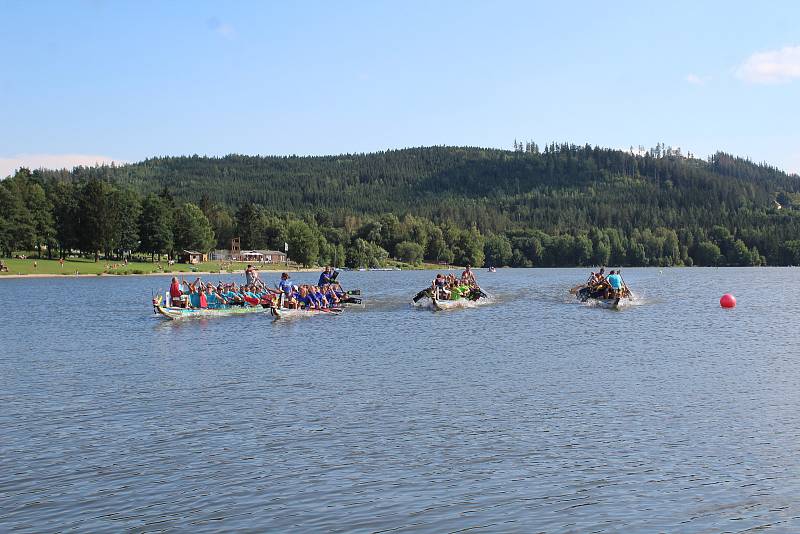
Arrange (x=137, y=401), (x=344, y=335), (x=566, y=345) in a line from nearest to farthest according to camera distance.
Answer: (x=137, y=401) → (x=566, y=345) → (x=344, y=335)

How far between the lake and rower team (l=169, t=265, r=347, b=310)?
550 inches

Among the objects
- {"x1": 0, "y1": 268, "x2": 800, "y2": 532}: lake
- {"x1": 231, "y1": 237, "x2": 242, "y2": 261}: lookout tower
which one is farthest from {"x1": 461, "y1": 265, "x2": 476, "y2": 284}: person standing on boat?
{"x1": 231, "y1": 237, "x2": 242, "y2": 261}: lookout tower

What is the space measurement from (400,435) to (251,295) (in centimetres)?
4024

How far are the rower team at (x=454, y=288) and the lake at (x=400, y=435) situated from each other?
856 inches

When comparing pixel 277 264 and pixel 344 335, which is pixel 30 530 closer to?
pixel 344 335

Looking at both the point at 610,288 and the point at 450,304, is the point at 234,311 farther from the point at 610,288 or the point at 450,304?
the point at 610,288

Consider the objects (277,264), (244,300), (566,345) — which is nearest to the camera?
(566,345)

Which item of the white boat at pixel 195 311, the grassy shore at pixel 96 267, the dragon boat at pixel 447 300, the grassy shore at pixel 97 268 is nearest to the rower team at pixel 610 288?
the dragon boat at pixel 447 300

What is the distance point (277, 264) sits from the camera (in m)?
188

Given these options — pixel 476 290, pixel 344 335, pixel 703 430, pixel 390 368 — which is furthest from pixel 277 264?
pixel 703 430

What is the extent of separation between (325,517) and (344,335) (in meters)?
30.2

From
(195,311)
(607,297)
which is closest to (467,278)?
(607,297)

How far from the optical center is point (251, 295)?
58.8m

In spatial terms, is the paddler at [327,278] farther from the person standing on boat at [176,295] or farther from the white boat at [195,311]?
the person standing on boat at [176,295]
